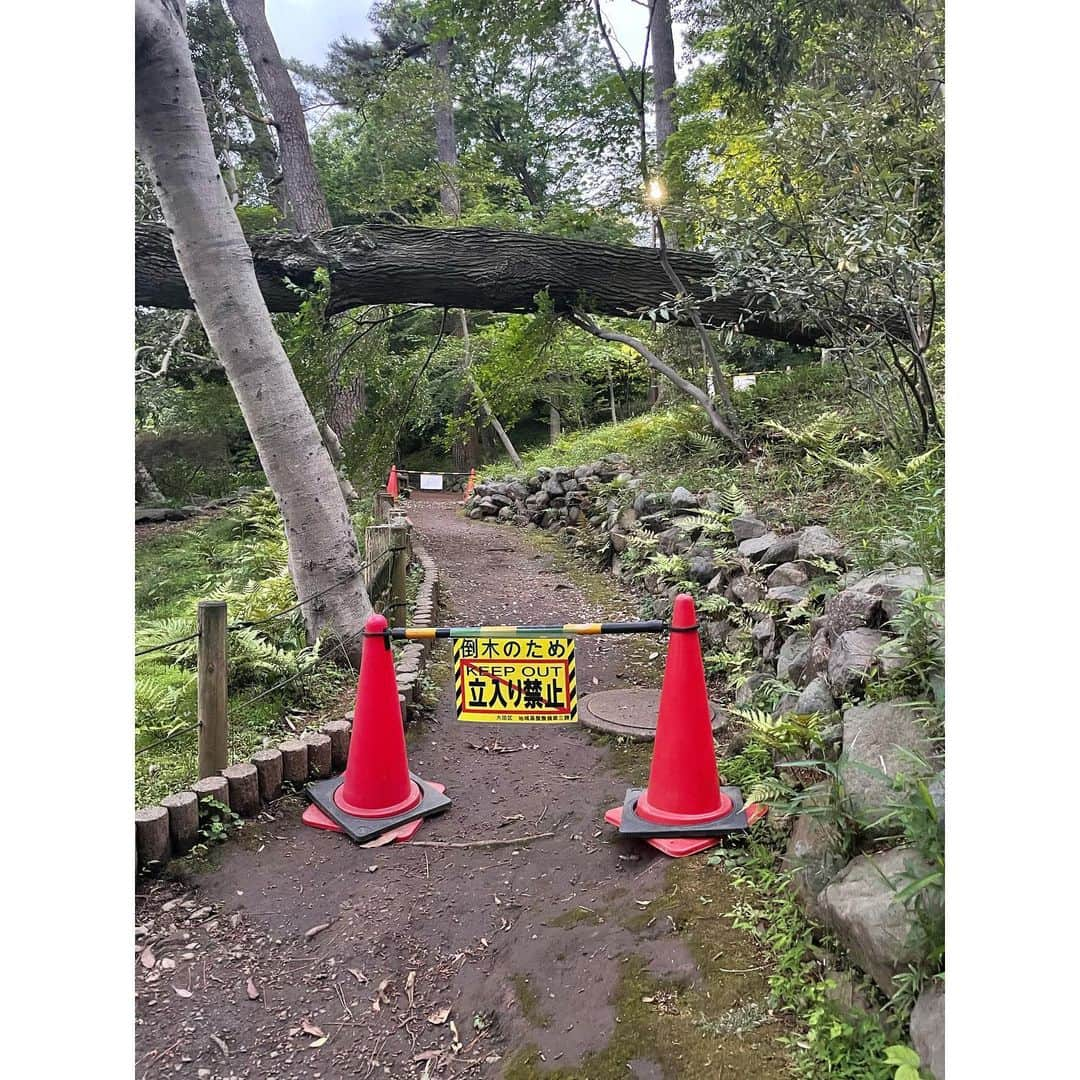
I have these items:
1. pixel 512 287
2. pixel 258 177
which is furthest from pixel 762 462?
pixel 258 177

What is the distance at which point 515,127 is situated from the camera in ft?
48.1

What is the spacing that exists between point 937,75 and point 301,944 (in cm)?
551

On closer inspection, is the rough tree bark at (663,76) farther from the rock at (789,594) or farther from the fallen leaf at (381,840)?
the fallen leaf at (381,840)

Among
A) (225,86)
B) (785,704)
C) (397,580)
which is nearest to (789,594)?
(785,704)

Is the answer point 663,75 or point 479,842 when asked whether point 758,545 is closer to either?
point 479,842

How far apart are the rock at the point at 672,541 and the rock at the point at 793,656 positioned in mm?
2232

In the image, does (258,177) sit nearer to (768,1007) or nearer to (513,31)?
(513,31)

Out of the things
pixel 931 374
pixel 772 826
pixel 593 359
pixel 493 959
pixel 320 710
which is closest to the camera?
pixel 493 959

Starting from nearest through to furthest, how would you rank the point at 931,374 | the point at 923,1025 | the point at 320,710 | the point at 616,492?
1. the point at 923,1025
2. the point at 320,710
3. the point at 931,374
4. the point at 616,492

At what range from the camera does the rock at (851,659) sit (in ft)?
8.40

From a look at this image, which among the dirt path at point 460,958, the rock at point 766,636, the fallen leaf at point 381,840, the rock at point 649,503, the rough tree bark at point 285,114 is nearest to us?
the dirt path at point 460,958

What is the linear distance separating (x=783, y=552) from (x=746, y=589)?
0.33 metres

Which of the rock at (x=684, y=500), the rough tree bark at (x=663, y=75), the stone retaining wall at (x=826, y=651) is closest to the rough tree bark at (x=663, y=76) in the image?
the rough tree bark at (x=663, y=75)

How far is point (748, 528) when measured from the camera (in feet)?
16.7
